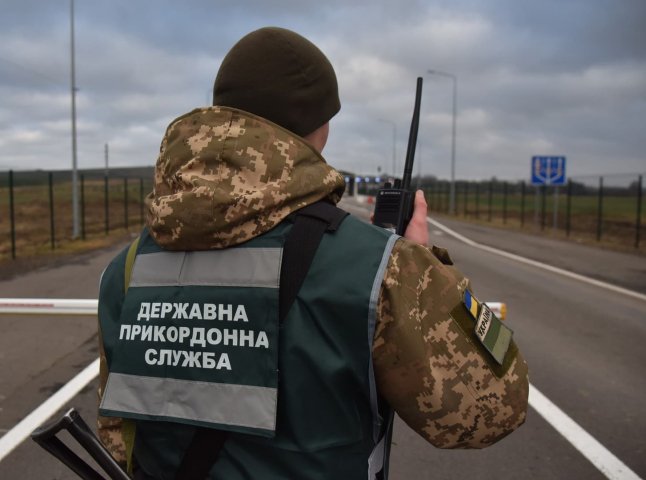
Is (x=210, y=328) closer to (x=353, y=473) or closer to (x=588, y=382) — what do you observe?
(x=353, y=473)

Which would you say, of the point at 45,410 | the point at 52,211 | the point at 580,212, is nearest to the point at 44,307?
the point at 45,410

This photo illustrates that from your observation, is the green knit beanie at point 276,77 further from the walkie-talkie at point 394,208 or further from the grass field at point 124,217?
the grass field at point 124,217

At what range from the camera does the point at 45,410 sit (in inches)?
180

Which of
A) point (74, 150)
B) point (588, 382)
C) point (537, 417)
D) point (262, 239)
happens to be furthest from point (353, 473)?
point (74, 150)

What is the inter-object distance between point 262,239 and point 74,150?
69.2ft

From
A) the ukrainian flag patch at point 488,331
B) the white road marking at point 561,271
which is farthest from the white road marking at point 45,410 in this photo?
the white road marking at point 561,271

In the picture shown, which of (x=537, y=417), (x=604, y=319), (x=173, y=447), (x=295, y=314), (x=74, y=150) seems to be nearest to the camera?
(x=295, y=314)

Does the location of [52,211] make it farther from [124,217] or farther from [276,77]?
[276,77]

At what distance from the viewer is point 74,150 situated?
67.5 feet

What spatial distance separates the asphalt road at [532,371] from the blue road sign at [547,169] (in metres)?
13.9

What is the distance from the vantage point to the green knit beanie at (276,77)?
54.3 inches

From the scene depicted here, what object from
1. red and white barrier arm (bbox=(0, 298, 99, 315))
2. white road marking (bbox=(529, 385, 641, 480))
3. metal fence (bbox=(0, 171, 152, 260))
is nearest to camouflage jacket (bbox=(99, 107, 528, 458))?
white road marking (bbox=(529, 385, 641, 480))

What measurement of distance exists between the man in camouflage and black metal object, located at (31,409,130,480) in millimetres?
246

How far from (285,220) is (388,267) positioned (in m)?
0.25
